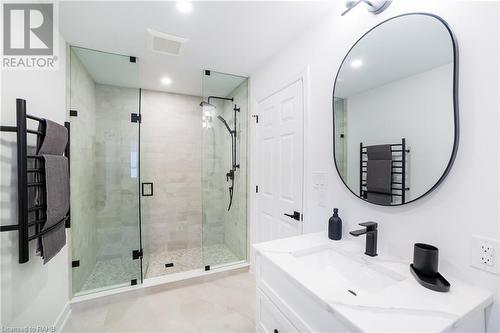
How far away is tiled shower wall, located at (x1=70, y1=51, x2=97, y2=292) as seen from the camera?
6.85 ft

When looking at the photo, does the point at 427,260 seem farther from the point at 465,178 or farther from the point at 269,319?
the point at 269,319

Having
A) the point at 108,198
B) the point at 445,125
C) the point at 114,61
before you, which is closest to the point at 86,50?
the point at 114,61

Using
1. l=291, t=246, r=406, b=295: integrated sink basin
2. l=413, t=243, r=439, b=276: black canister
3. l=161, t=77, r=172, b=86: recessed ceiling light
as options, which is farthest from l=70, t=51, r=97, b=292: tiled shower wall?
l=413, t=243, r=439, b=276: black canister

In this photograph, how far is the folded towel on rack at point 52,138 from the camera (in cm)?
132

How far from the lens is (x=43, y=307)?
1521 millimetres

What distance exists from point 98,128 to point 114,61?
765 millimetres

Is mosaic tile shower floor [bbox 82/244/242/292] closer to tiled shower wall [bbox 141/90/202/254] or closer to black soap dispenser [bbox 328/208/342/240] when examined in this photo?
tiled shower wall [bbox 141/90/202/254]

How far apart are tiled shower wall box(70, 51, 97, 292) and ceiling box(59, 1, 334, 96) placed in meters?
0.26

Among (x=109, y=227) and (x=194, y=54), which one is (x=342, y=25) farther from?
(x=109, y=227)

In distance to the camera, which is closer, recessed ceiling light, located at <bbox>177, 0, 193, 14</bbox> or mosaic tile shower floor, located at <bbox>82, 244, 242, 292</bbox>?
recessed ceiling light, located at <bbox>177, 0, 193, 14</bbox>

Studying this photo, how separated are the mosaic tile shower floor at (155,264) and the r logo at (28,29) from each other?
2.15m

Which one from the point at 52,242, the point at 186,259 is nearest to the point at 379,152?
the point at 52,242

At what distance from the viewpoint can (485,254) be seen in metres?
0.84

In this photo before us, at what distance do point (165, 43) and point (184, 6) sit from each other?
0.55 meters
